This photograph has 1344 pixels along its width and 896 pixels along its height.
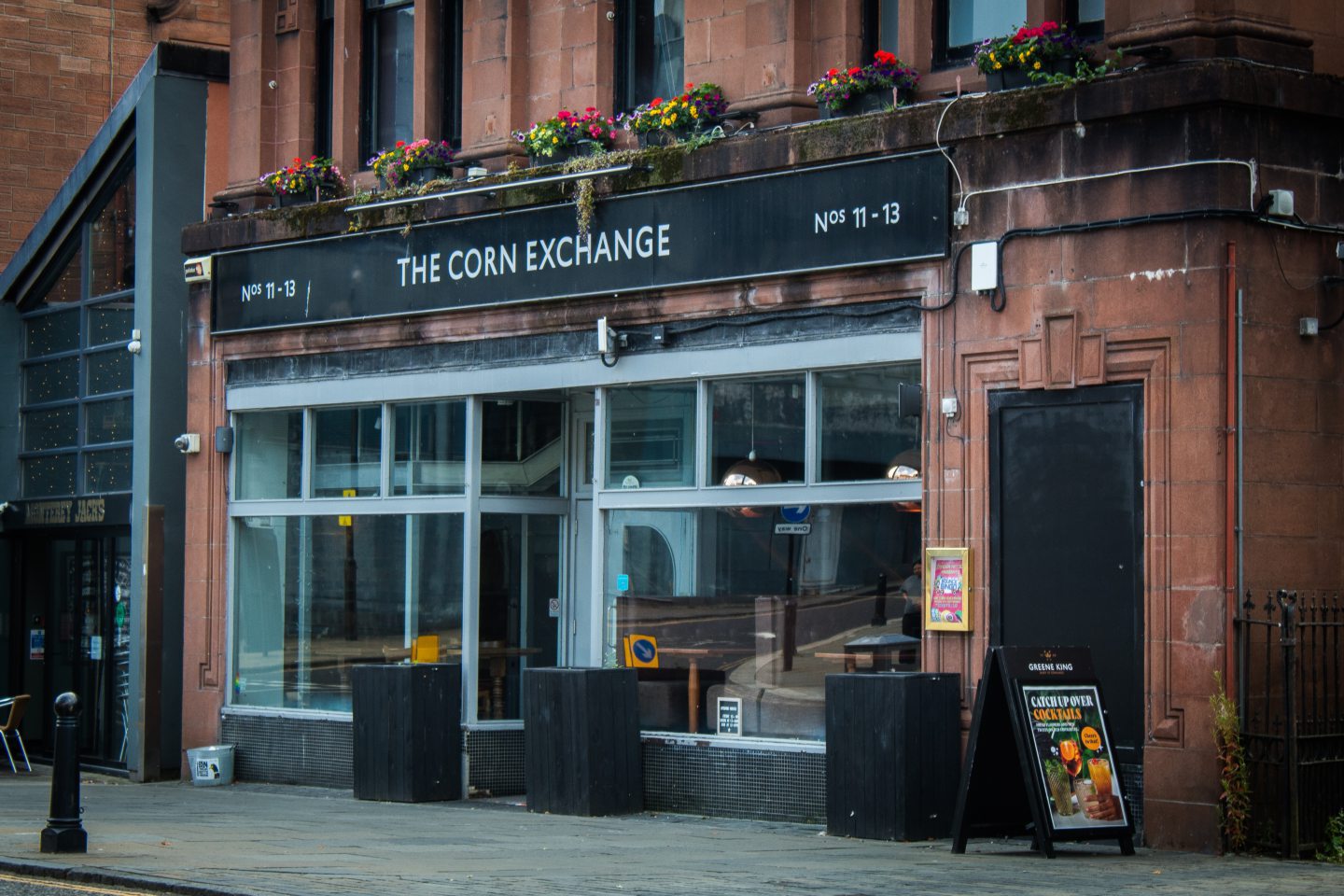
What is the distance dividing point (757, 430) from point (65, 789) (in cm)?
574

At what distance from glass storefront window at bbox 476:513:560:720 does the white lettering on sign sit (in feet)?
7.13

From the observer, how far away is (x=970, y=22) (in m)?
13.8

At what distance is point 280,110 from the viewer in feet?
62.6

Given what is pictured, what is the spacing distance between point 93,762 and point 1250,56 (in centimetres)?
1411

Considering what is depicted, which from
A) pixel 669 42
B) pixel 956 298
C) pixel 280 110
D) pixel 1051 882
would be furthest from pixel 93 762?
pixel 1051 882

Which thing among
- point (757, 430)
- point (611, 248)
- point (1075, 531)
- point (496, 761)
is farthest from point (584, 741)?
point (1075, 531)

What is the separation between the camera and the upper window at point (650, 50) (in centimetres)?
1598

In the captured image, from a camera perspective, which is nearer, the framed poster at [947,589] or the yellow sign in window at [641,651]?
the framed poster at [947,589]

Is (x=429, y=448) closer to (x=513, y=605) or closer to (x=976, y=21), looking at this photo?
(x=513, y=605)

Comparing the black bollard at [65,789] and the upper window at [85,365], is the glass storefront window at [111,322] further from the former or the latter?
the black bollard at [65,789]

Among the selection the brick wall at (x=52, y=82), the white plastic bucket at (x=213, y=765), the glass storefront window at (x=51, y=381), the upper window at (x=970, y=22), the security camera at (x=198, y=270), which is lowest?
the white plastic bucket at (x=213, y=765)

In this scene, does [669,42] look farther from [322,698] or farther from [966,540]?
[322,698]

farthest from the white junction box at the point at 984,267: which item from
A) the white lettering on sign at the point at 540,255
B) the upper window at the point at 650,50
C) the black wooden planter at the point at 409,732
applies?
the black wooden planter at the point at 409,732

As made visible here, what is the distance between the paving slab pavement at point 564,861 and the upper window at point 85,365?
6.02 meters
